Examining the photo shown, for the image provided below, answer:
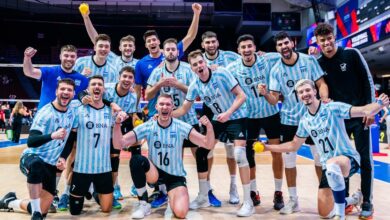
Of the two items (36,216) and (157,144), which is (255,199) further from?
(36,216)

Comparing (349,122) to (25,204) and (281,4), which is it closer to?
(25,204)

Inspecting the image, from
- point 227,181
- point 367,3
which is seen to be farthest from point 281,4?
point 227,181

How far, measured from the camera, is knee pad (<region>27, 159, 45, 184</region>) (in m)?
3.95

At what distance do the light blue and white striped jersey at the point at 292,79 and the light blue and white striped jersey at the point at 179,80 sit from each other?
1219 millimetres

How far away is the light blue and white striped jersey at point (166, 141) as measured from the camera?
15.2 ft

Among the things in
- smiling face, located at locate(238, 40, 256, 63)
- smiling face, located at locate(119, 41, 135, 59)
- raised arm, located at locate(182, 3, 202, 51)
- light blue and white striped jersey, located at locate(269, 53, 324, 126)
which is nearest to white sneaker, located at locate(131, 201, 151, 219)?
light blue and white striped jersey, located at locate(269, 53, 324, 126)

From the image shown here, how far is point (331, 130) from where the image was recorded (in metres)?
→ 4.00

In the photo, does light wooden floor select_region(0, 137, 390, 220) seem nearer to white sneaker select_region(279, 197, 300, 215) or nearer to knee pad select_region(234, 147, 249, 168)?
white sneaker select_region(279, 197, 300, 215)

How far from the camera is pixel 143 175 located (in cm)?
448

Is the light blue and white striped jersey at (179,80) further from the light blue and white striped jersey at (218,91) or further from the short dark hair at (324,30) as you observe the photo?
the short dark hair at (324,30)

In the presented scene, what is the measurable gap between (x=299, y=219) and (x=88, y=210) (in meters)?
2.73

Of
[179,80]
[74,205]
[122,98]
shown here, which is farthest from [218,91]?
[74,205]

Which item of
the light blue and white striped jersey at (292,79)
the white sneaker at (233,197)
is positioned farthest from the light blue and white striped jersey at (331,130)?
the white sneaker at (233,197)

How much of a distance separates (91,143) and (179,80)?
5.17 feet
